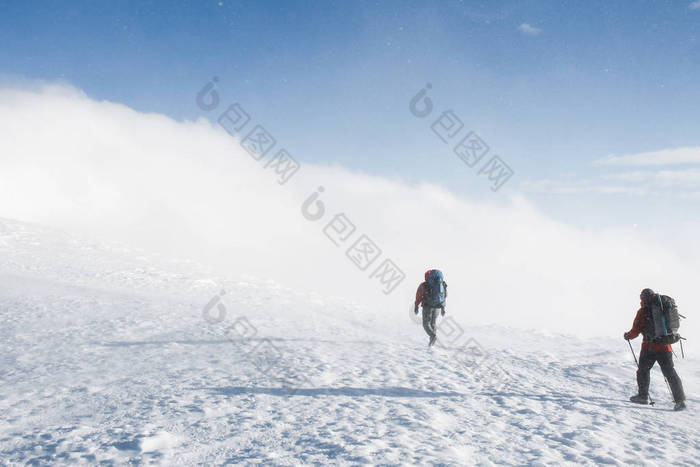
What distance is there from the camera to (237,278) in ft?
88.5

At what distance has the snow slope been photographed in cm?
471

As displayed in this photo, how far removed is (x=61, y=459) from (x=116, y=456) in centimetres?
60

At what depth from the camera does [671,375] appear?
6.82 meters

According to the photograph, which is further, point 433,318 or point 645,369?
point 433,318

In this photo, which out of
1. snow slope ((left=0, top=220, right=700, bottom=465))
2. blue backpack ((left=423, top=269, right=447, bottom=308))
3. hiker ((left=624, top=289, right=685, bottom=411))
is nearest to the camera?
snow slope ((left=0, top=220, right=700, bottom=465))

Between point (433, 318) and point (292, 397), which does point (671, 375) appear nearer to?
point (433, 318)

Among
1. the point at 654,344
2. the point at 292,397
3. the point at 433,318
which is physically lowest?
the point at 292,397

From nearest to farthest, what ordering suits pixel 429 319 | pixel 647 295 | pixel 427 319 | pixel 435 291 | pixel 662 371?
pixel 662 371, pixel 647 295, pixel 435 291, pixel 427 319, pixel 429 319

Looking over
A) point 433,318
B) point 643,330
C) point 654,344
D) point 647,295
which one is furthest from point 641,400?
point 433,318

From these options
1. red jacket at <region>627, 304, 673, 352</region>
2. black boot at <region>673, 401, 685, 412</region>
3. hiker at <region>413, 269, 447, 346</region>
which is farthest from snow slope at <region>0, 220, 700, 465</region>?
red jacket at <region>627, 304, 673, 352</region>

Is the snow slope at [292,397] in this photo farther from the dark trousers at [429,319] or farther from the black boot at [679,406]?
the dark trousers at [429,319]

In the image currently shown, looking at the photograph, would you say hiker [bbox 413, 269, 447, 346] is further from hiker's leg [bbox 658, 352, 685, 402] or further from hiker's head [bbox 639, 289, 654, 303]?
hiker's leg [bbox 658, 352, 685, 402]

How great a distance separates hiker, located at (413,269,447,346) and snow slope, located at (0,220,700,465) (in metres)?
0.98

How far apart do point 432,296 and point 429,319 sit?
89cm
